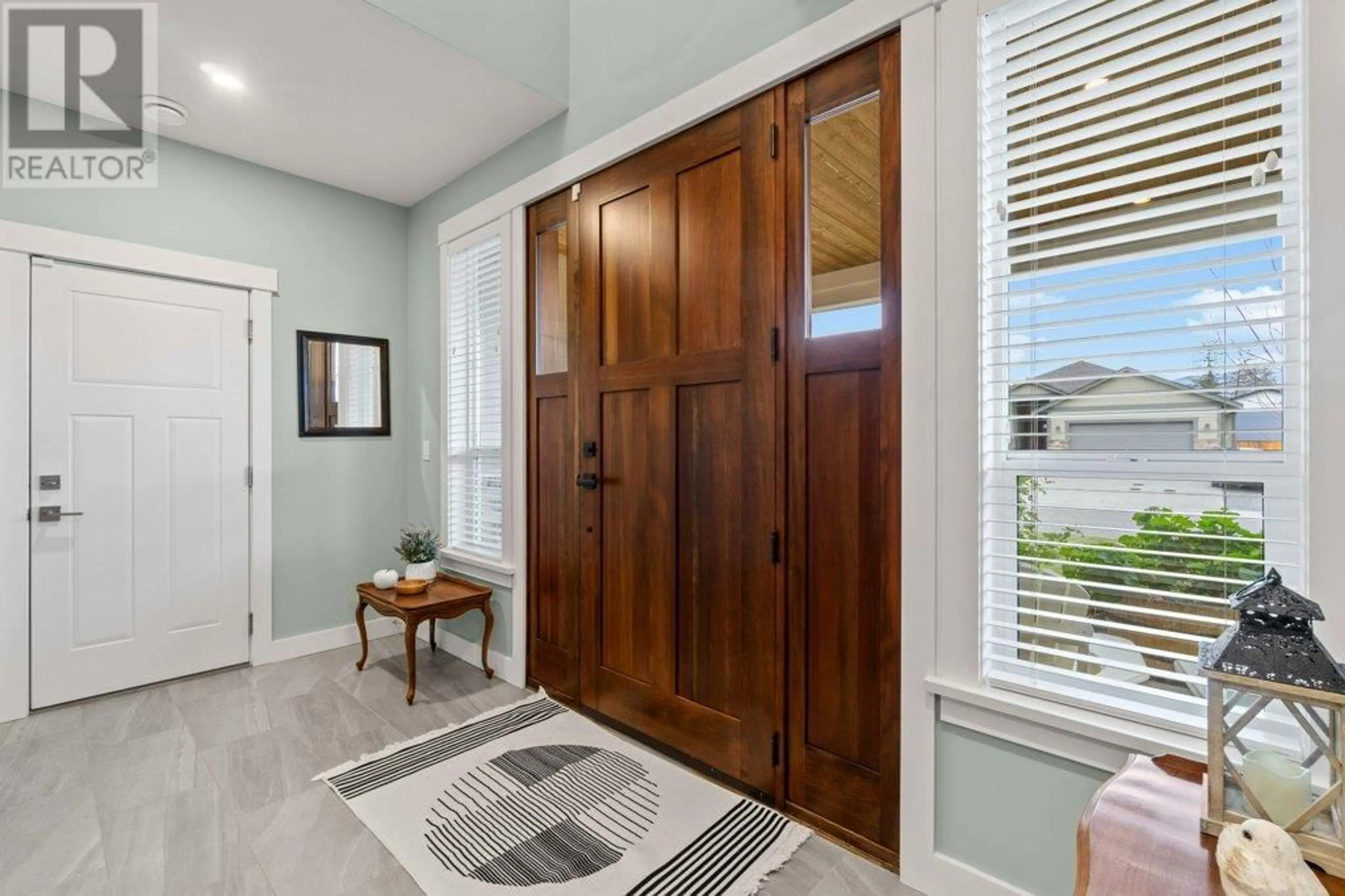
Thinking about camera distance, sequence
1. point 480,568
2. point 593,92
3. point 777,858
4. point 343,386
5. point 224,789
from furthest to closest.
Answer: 1. point 343,386
2. point 480,568
3. point 593,92
4. point 224,789
5. point 777,858

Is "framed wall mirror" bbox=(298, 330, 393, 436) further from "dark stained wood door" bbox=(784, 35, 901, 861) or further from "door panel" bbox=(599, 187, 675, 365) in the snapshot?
"dark stained wood door" bbox=(784, 35, 901, 861)

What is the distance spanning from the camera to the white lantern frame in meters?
0.83

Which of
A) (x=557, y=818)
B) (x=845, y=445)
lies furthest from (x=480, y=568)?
(x=845, y=445)

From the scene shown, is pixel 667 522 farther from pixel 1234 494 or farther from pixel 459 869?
pixel 1234 494

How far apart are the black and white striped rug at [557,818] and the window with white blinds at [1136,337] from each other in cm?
102

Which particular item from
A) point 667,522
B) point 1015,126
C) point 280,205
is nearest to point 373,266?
point 280,205

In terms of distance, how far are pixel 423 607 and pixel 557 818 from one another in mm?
1301

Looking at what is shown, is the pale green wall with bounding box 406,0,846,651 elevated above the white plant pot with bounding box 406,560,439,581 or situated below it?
above

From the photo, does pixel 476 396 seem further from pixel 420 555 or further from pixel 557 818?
pixel 557 818

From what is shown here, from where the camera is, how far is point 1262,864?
73 cm

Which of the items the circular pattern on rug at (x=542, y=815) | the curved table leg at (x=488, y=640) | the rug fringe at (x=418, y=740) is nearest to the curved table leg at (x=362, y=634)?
the curved table leg at (x=488, y=640)

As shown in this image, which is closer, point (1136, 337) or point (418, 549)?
point (1136, 337)

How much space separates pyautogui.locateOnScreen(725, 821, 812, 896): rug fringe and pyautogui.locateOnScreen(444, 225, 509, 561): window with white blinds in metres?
1.96

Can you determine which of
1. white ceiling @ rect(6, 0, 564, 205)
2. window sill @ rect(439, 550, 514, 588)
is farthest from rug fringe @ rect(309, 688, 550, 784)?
white ceiling @ rect(6, 0, 564, 205)
